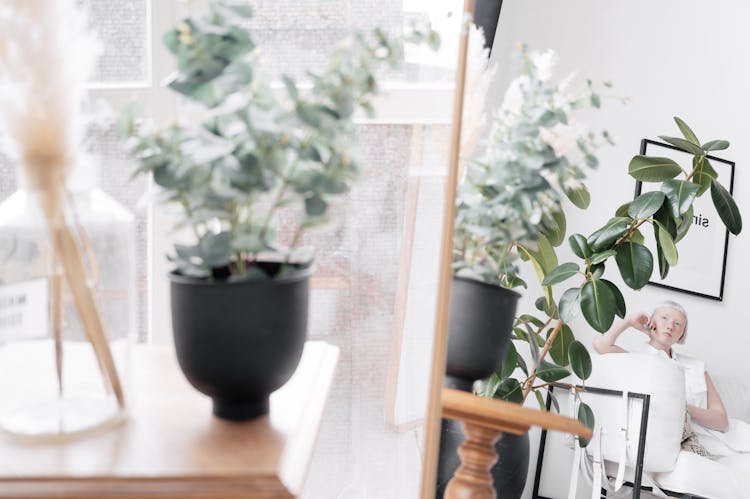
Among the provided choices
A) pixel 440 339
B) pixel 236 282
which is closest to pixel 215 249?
pixel 236 282

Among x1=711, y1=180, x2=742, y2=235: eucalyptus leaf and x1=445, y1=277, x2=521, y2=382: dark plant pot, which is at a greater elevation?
x1=711, y1=180, x2=742, y2=235: eucalyptus leaf

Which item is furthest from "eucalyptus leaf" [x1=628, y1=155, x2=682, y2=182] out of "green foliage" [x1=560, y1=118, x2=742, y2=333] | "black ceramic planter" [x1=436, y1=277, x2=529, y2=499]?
"black ceramic planter" [x1=436, y1=277, x2=529, y2=499]

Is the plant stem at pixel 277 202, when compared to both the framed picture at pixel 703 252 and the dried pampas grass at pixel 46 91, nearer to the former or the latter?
the dried pampas grass at pixel 46 91

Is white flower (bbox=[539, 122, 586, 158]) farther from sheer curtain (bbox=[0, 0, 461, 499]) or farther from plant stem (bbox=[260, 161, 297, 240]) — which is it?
sheer curtain (bbox=[0, 0, 461, 499])

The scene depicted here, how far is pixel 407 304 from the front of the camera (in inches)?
65.7

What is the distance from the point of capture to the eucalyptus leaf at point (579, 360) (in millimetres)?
2070

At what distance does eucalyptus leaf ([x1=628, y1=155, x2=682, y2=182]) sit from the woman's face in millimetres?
1126

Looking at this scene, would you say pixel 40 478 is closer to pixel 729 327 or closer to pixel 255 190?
pixel 255 190

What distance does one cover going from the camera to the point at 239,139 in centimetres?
68

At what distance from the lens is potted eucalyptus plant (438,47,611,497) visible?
949 millimetres

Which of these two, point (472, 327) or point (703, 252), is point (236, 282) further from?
point (703, 252)

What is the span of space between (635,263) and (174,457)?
146cm

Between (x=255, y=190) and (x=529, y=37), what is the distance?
91.6 inches

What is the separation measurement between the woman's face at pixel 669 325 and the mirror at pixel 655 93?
0.65ft
